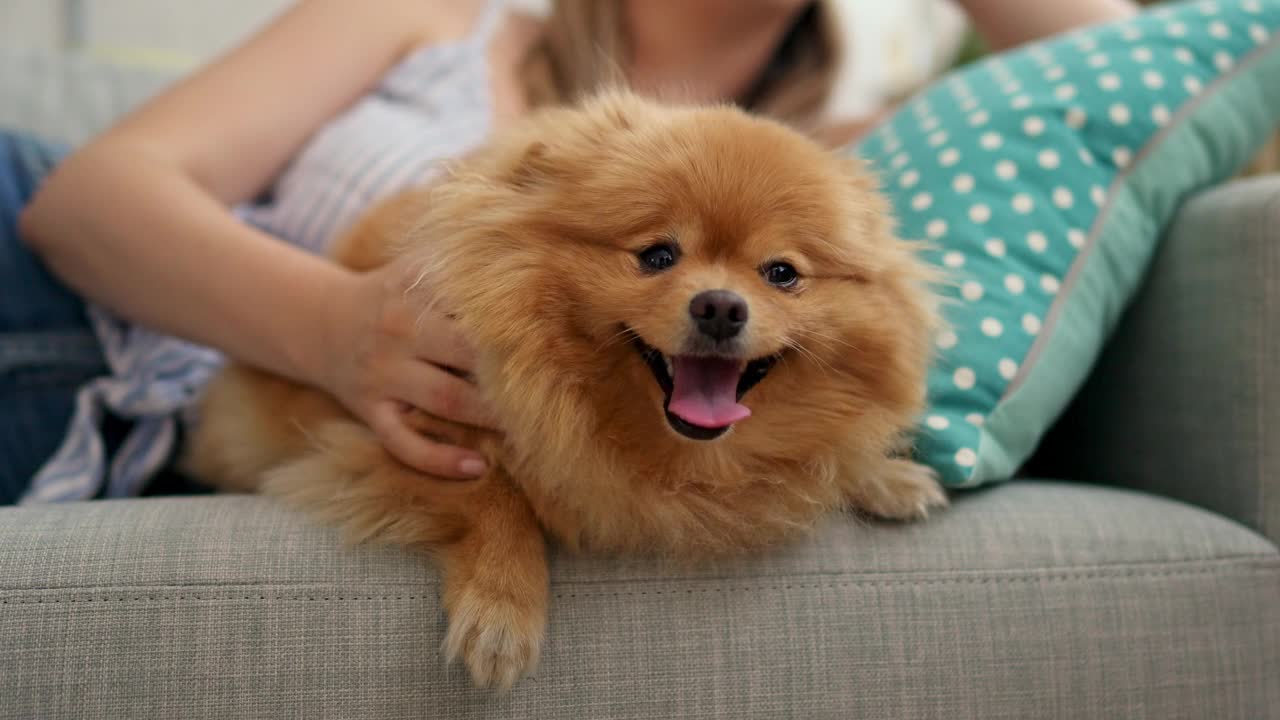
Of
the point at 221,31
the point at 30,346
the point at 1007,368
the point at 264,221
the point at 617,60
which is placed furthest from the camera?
the point at 221,31

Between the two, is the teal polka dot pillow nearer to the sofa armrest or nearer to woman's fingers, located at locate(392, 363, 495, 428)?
the sofa armrest

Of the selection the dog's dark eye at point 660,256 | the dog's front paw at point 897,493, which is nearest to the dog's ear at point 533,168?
the dog's dark eye at point 660,256

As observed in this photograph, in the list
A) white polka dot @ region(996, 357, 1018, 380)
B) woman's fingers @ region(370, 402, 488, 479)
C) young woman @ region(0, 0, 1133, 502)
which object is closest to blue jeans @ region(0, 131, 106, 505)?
young woman @ region(0, 0, 1133, 502)

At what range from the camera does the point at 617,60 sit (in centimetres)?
172

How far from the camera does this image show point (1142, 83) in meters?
1.19

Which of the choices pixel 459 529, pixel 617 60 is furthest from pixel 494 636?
pixel 617 60

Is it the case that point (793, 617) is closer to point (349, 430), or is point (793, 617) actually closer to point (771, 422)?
point (771, 422)

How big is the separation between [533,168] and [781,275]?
0.29 meters

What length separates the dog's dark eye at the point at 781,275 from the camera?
2.89ft

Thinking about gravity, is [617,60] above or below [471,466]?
above

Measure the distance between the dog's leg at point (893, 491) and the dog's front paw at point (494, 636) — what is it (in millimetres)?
375

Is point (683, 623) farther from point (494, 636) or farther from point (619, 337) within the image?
point (619, 337)

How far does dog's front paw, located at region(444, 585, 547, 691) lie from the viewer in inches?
31.0

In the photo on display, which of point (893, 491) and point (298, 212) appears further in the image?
point (298, 212)
